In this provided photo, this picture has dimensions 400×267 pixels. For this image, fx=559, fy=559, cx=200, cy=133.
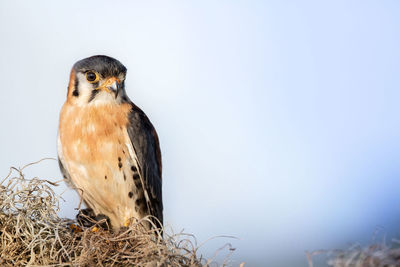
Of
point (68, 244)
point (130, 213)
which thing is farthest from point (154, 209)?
point (68, 244)

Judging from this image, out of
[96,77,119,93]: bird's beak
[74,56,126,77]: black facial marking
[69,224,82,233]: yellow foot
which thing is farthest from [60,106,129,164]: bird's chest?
[69,224,82,233]: yellow foot

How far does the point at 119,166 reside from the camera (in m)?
4.09

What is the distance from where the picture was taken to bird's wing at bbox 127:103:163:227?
4.18m

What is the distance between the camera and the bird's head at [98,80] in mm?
4090

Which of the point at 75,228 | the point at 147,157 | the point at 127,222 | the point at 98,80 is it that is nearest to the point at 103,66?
the point at 98,80

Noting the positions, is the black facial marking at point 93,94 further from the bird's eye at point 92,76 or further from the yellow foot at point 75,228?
the yellow foot at point 75,228

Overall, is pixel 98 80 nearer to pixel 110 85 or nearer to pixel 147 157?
pixel 110 85

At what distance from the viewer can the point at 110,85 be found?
4109 mm

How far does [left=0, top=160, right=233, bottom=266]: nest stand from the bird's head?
3.80 ft

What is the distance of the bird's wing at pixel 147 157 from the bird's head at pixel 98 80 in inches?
8.6

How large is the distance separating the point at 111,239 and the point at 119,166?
1287mm

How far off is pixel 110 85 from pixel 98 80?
3.8 inches

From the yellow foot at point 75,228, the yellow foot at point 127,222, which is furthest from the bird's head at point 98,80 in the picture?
the yellow foot at point 75,228

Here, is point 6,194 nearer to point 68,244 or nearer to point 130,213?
point 68,244
